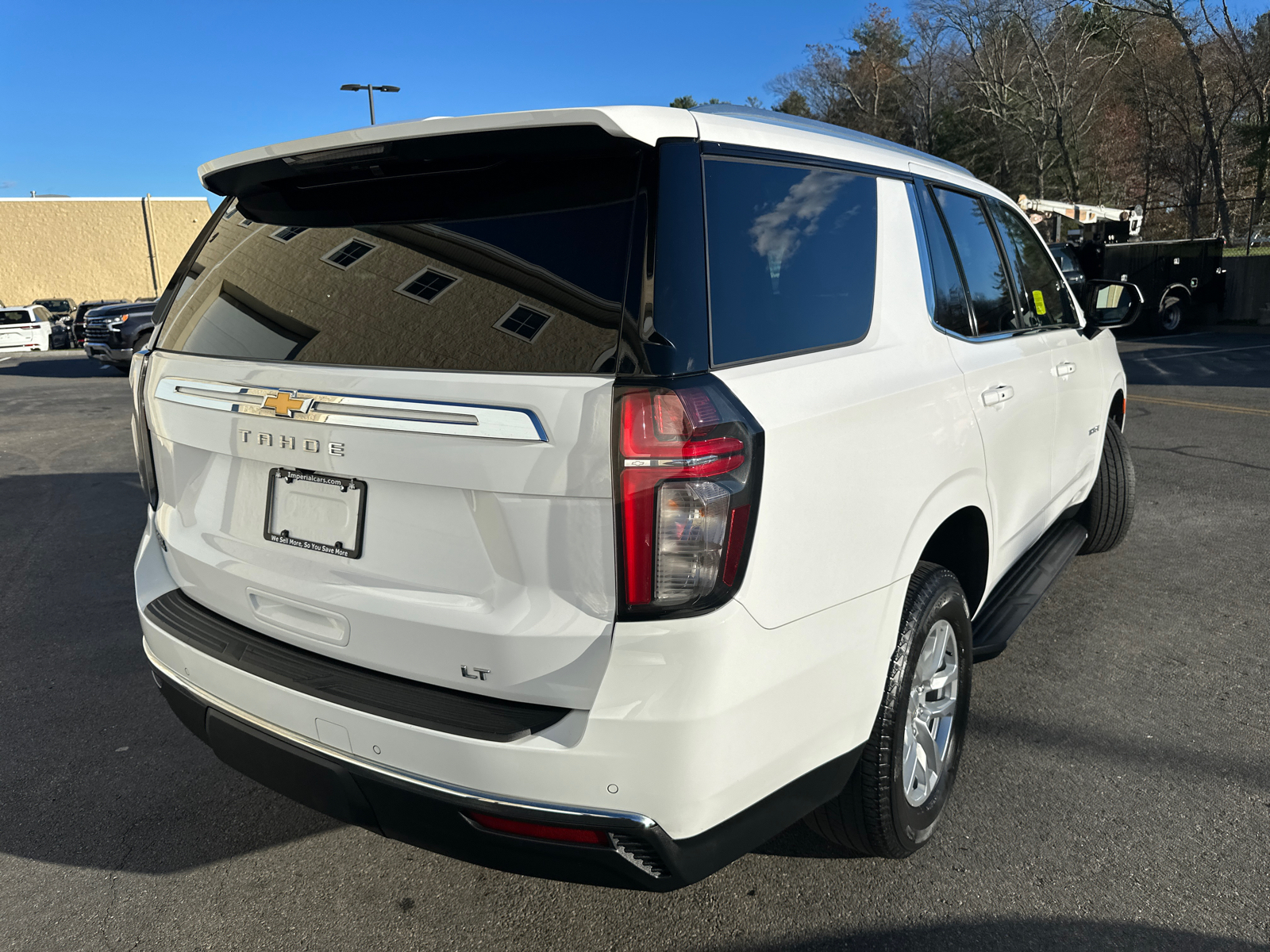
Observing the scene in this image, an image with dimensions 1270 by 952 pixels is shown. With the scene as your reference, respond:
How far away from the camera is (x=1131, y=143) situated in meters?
47.7

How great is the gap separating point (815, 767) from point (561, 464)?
921mm

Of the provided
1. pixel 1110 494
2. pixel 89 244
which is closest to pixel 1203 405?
pixel 1110 494

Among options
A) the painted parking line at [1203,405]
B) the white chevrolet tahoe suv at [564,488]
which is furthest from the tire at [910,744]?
the painted parking line at [1203,405]

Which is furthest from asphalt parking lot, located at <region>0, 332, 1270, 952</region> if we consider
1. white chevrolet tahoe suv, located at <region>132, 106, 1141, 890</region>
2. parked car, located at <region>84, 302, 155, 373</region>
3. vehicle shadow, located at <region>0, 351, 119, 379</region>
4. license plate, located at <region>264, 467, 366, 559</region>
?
vehicle shadow, located at <region>0, 351, 119, 379</region>

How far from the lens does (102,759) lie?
3.27m

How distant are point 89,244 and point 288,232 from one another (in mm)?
61617

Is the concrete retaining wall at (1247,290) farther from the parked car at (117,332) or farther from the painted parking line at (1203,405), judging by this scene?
the parked car at (117,332)

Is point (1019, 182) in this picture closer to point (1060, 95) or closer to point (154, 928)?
point (1060, 95)

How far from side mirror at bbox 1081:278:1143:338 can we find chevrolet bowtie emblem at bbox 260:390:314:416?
3553 mm

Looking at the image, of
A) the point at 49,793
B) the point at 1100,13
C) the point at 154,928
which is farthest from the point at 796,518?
the point at 1100,13

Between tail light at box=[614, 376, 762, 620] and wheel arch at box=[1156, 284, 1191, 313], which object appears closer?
tail light at box=[614, 376, 762, 620]

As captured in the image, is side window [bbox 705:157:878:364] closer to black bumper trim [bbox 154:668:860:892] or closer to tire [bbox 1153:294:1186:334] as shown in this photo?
black bumper trim [bbox 154:668:860:892]

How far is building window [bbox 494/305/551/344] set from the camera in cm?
185

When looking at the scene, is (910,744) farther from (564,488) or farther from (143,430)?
(143,430)
